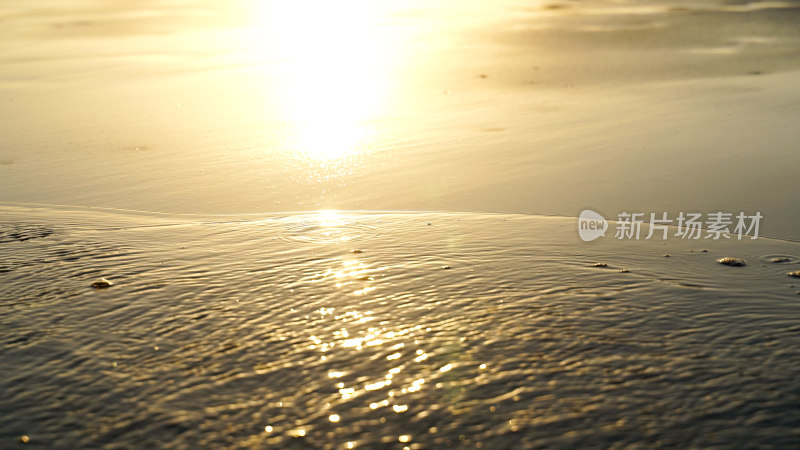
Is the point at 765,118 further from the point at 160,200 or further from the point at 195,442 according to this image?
the point at 195,442

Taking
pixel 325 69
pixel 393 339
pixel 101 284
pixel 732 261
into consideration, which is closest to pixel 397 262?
pixel 393 339

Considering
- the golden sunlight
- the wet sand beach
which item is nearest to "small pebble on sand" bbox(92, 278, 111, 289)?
the wet sand beach

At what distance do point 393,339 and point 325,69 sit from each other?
7.74 metres

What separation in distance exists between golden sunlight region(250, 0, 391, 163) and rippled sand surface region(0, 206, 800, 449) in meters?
2.40

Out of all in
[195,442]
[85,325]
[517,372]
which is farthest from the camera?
[85,325]

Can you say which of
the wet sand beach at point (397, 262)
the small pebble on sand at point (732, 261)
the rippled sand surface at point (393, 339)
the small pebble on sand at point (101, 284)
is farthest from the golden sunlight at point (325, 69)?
the small pebble on sand at point (732, 261)

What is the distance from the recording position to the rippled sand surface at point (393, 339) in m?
2.54

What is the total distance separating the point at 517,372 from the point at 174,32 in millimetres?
13050

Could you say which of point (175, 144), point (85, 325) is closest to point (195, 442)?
point (85, 325)

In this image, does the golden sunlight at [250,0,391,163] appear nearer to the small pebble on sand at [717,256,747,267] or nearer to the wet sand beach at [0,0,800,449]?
the wet sand beach at [0,0,800,449]

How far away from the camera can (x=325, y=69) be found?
34.1 ft

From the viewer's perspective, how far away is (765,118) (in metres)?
7.03

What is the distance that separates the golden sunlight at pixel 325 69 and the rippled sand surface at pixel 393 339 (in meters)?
2.40

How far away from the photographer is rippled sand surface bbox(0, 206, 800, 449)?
8.33 feet
